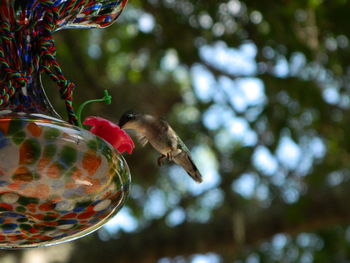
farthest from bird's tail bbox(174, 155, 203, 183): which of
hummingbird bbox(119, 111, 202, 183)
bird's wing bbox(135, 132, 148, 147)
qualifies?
bird's wing bbox(135, 132, 148, 147)

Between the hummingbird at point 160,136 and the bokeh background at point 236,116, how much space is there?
3.47 feet

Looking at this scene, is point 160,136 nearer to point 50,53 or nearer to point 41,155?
point 50,53

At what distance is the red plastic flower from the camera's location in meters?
1.53

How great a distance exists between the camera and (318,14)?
10.8 feet

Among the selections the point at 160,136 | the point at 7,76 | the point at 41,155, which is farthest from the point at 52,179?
the point at 160,136

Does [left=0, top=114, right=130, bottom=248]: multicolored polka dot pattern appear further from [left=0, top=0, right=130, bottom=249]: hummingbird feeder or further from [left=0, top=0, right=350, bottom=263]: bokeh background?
[left=0, top=0, right=350, bottom=263]: bokeh background

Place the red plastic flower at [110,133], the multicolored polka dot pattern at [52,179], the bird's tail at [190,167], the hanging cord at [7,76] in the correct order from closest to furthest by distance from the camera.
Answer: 1. the multicolored polka dot pattern at [52,179]
2. the hanging cord at [7,76]
3. the red plastic flower at [110,133]
4. the bird's tail at [190,167]

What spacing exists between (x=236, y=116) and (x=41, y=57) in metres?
3.37

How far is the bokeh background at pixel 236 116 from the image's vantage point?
Answer: 12.3 feet

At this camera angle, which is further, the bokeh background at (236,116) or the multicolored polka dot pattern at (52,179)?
the bokeh background at (236,116)

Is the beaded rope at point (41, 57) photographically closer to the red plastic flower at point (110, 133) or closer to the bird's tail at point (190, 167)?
the red plastic flower at point (110, 133)

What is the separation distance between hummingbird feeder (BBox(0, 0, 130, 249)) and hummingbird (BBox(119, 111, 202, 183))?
355 millimetres

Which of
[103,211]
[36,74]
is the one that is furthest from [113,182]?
[36,74]

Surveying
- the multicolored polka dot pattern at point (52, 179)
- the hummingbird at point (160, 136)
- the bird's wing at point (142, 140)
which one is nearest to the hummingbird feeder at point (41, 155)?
the multicolored polka dot pattern at point (52, 179)
